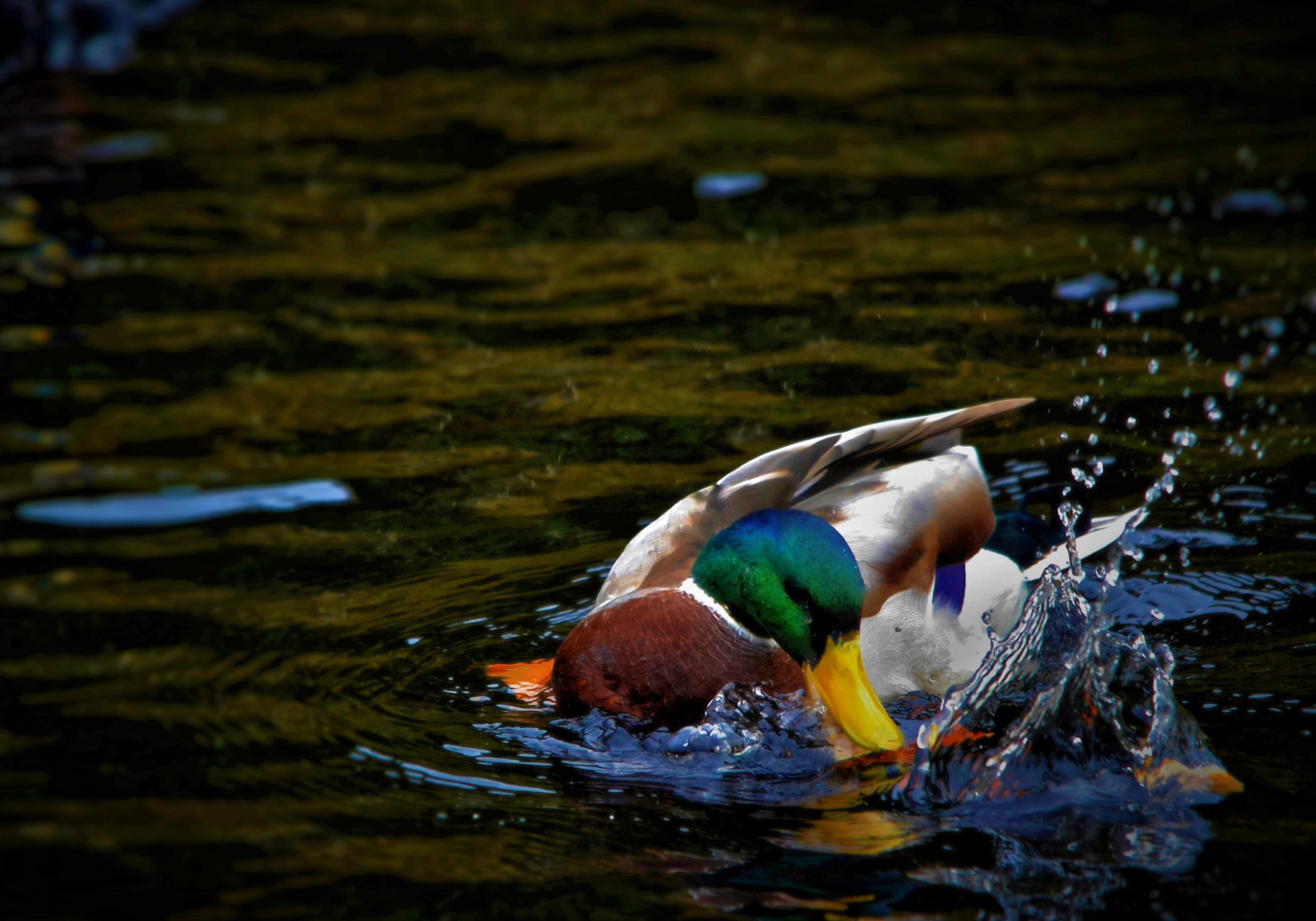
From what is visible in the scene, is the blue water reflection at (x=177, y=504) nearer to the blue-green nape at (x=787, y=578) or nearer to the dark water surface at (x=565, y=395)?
the dark water surface at (x=565, y=395)

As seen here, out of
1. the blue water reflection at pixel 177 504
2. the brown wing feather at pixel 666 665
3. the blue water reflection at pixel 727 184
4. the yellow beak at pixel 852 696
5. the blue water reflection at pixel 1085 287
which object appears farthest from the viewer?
the blue water reflection at pixel 727 184

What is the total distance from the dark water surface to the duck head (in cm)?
16

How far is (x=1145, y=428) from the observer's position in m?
5.68

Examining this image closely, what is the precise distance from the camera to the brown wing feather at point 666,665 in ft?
12.7

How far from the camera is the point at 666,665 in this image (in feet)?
12.7

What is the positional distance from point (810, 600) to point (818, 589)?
0.05 meters

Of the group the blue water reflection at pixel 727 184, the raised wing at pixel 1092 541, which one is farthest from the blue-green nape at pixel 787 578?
Result: the blue water reflection at pixel 727 184

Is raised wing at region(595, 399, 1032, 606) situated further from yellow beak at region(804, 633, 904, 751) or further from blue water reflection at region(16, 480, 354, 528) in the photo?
blue water reflection at region(16, 480, 354, 528)

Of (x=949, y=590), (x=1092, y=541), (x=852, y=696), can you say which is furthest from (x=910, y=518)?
(x=1092, y=541)

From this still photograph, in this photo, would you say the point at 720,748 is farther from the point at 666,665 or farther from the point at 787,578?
the point at 787,578

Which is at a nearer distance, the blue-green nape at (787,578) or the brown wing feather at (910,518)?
the blue-green nape at (787,578)

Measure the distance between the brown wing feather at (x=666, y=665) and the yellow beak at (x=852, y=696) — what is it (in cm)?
21

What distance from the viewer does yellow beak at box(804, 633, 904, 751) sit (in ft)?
11.8

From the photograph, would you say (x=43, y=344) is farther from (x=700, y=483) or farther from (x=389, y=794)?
(x=389, y=794)
